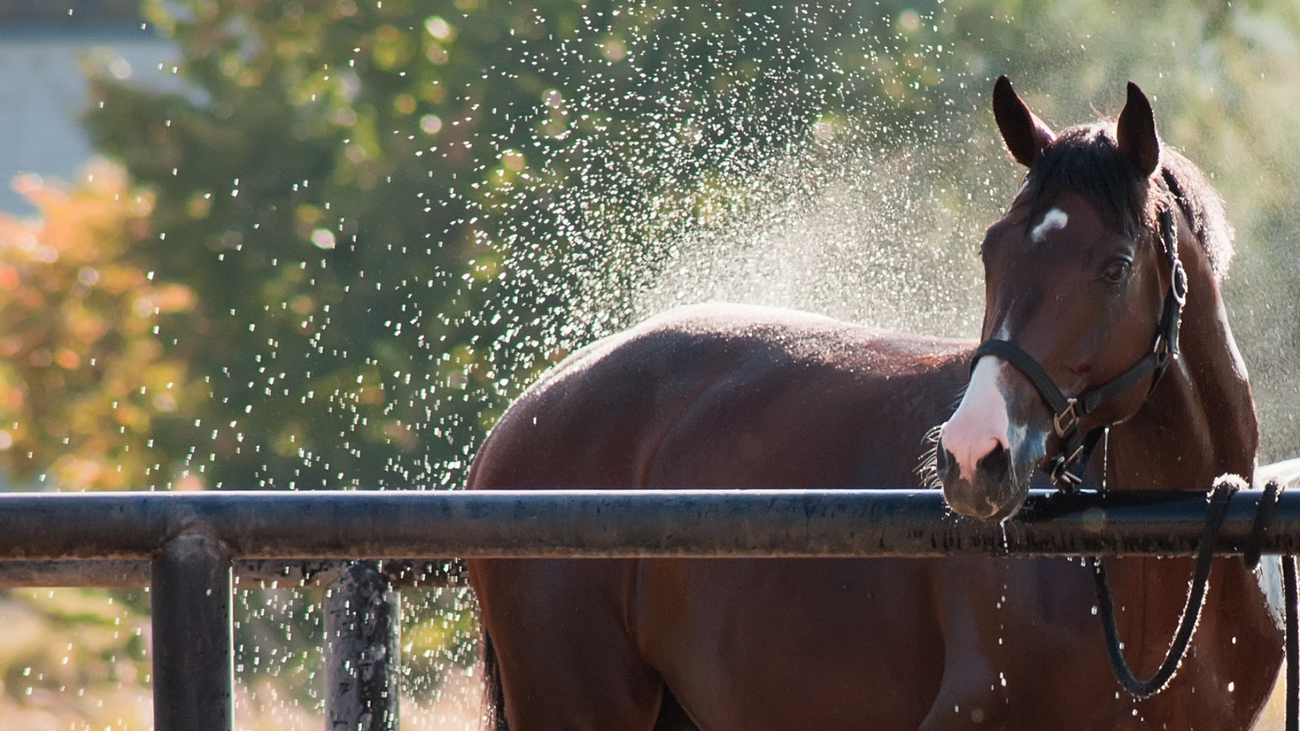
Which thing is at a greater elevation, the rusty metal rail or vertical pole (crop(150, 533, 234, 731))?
the rusty metal rail

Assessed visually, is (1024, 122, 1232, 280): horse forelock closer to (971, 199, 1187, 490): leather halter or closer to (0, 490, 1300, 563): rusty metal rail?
(971, 199, 1187, 490): leather halter

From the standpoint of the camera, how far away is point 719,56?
920 centimetres

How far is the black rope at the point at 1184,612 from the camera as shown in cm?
166

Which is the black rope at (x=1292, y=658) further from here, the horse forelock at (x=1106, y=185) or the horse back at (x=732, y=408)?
the horse back at (x=732, y=408)

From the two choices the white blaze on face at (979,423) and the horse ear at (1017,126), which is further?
the horse ear at (1017,126)

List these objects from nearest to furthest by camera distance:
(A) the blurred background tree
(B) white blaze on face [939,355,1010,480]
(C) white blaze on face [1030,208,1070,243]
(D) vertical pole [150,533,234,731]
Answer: (D) vertical pole [150,533,234,731]
(B) white blaze on face [939,355,1010,480]
(C) white blaze on face [1030,208,1070,243]
(A) the blurred background tree

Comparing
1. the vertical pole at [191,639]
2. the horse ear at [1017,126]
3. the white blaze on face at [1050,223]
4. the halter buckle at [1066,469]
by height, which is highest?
the horse ear at [1017,126]

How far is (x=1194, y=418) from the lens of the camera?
2584 mm

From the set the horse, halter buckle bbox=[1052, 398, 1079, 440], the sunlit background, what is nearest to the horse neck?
the horse

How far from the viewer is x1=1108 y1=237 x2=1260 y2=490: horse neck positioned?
8.46ft

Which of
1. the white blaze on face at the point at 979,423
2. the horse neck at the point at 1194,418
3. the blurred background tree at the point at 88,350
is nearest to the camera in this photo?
the white blaze on face at the point at 979,423

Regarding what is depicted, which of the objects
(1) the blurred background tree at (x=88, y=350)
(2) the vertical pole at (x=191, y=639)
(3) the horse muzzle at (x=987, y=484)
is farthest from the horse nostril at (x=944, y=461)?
(1) the blurred background tree at (x=88, y=350)

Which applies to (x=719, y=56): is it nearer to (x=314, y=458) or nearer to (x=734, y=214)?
(x=734, y=214)

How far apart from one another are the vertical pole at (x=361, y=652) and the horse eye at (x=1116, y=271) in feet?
5.84
